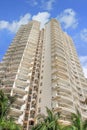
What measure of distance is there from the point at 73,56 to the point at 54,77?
2969 centimetres

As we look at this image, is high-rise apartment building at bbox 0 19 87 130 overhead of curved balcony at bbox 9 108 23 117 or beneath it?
overhead

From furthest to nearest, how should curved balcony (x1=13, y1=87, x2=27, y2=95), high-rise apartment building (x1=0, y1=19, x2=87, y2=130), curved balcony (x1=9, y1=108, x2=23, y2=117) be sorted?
curved balcony (x1=13, y1=87, x2=27, y2=95) < high-rise apartment building (x1=0, y1=19, x2=87, y2=130) < curved balcony (x1=9, y1=108, x2=23, y2=117)

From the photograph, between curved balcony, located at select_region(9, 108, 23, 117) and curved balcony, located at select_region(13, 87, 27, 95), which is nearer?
curved balcony, located at select_region(9, 108, 23, 117)

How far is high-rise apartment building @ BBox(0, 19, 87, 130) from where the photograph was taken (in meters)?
66.1

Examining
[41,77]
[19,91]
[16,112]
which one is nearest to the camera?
[16,112]

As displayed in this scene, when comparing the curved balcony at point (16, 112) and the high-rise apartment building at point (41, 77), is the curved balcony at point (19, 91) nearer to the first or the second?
the high-rise apartment building at point (41, 77)

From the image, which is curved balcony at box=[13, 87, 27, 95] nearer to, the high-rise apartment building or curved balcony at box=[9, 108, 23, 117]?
the high-rise apartment building

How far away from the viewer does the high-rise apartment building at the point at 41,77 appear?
66062 mm

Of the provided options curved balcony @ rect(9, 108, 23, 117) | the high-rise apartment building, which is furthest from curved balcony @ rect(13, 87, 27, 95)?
curved balcony @ rect(9, 108, 23, 117)

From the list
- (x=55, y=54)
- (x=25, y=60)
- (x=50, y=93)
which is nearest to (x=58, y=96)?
(x=50, y=93)

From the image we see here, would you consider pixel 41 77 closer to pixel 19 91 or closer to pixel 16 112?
pixel 19 91

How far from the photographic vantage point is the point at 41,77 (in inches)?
3142

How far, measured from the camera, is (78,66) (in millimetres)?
98625

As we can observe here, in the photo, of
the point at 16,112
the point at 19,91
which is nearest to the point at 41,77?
the point at 19,91
